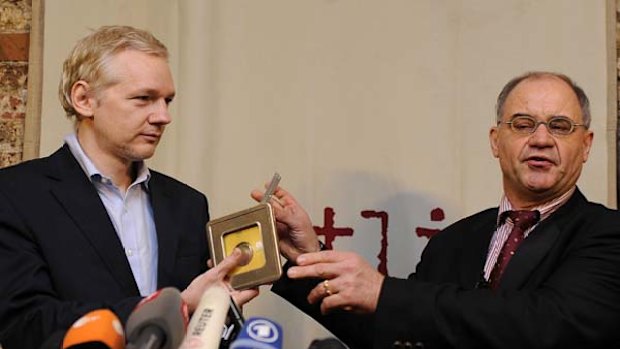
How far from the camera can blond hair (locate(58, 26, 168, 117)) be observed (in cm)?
200

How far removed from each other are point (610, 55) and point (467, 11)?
1.44ft

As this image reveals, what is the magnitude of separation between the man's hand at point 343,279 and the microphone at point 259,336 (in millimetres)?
765

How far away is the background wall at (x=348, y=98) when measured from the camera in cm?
281

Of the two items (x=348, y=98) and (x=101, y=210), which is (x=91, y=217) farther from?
(x=348, y=98)

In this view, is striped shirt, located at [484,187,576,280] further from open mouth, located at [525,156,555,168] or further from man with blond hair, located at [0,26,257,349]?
man with blond hair, located at [0,26,257,349]

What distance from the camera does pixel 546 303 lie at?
1953mm

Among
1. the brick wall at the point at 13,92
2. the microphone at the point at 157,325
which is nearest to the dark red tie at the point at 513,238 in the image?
the microphone at the point at 157,325

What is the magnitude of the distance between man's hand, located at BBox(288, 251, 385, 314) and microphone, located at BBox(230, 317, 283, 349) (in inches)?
30.1

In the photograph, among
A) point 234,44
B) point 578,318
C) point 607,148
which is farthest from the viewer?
point 234,44

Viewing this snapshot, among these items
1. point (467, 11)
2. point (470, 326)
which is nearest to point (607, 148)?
point (467, 11)

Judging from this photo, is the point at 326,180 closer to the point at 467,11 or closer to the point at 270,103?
the point at 270,103

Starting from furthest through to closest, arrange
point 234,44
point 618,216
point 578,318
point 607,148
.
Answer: point 234,44
point 607,148
point 618,216
point 578,318

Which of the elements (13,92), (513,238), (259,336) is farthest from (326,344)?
(13,92)

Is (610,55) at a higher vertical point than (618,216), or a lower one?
higher
